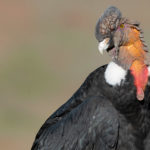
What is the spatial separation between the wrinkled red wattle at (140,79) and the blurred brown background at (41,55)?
266 inches

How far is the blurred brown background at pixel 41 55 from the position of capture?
18.5 meters

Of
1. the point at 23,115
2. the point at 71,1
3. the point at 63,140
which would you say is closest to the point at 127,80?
the point at 63,140

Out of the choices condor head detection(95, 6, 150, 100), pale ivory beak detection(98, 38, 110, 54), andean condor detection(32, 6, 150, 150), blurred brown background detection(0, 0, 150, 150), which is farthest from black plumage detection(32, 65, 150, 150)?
blurred brown background detection(0, 0, 150, 150)

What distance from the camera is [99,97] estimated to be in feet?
33.3

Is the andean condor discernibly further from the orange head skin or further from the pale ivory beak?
the pale ivory beak

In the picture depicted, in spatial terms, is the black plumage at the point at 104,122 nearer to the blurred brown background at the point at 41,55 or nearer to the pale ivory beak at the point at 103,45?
the pale ivory beak at the point at 103,45

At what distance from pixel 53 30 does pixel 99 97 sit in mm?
14905

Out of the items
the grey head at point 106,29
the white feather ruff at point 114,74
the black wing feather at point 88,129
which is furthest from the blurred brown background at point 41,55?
the grey head at point 106,29

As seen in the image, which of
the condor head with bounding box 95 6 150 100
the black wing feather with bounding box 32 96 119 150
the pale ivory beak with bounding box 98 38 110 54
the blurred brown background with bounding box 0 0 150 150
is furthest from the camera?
the blurred brown background with bounding box 0 0 150 150

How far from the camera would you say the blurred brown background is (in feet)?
60.6

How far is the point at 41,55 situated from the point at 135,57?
12.6 metres

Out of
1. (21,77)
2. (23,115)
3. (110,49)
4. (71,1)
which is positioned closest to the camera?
(110,49)

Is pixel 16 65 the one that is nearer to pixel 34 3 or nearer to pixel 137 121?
pixel 34 3

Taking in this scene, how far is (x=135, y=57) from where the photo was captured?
10180mm
